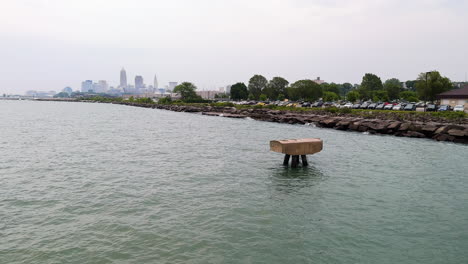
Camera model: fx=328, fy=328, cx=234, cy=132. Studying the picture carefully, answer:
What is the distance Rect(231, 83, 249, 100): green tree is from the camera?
17100cm

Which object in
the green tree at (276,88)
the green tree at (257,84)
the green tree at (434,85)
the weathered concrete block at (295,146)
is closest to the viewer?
the weathered concrete block at (295,146)

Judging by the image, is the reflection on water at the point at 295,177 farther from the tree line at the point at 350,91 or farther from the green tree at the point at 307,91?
the green tree at the point at 307,91

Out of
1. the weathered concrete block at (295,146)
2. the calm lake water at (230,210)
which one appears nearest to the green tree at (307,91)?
the calm lake water at (230,210)

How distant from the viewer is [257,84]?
180m

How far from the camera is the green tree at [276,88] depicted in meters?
170

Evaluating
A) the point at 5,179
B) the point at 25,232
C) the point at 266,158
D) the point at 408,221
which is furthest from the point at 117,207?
the point at 266,158

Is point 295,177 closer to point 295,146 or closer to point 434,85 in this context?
point 295,146

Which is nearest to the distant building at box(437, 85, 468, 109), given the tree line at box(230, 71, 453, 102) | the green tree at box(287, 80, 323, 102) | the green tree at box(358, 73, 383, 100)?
the tree line at box(230, 71, 453, 102)

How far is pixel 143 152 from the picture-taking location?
86.7 ft

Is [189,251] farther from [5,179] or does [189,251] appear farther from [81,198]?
[5,179]

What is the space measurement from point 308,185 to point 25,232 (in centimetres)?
1196

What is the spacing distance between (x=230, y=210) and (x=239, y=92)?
527 feet

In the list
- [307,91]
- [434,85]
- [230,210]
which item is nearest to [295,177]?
[230,210]

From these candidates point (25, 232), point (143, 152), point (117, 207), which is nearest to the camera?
point (25, 232)
